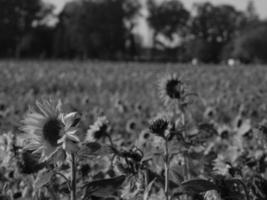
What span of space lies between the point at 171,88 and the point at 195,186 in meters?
1.09

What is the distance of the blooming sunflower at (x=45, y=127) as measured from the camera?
3.88 feet

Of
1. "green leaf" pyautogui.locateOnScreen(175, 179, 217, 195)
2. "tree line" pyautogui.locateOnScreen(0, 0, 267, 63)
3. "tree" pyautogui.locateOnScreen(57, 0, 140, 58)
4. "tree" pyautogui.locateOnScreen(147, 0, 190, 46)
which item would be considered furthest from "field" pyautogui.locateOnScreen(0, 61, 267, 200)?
"tree" pyautogui.locateOnScreen(147, 0, 190, 46)

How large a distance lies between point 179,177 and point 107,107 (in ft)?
12.1

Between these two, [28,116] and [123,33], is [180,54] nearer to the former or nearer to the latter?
[123,33]

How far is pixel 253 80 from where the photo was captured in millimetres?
8250

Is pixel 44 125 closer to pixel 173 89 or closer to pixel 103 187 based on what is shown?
pixel 103 187

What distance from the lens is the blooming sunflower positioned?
3.88 ft

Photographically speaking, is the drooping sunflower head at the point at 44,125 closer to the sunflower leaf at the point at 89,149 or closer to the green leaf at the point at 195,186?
→ the sunflower leaf at the point at 89,149

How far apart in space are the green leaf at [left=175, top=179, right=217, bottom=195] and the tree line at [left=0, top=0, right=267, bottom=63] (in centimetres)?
3991

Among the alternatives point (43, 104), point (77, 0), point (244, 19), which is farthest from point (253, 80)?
point (244, 19)

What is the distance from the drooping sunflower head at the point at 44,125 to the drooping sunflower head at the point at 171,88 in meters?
1.10

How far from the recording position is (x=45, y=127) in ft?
3.96

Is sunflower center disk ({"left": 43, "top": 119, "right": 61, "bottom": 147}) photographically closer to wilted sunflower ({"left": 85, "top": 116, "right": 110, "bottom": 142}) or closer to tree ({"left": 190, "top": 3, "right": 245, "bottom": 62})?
wilted sunflower ({"left": 85, "top": 116, "right": 110, "bottom": 142})

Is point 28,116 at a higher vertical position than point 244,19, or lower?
lower
